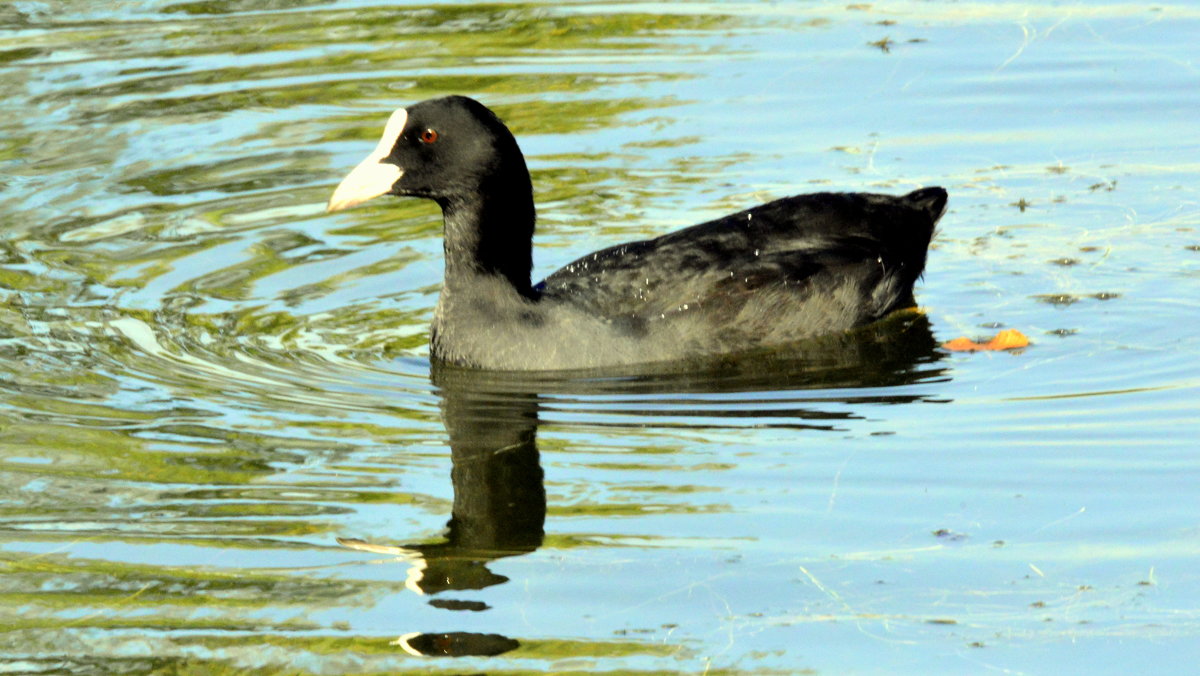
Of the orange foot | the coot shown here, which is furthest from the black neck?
the orange foot

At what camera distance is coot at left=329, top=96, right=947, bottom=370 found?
22.5 ft

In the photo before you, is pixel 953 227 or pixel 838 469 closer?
pixel 838 469

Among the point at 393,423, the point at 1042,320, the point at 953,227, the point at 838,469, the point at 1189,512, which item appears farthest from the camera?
the point at 953,227

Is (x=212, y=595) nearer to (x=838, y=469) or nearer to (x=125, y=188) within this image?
(x=838, y=469)

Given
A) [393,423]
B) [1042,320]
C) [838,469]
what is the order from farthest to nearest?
[1042,320]
[393,423]
[838,469]

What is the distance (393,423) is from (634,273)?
4.50ft

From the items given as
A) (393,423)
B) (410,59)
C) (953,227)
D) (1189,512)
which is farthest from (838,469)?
(410,59)

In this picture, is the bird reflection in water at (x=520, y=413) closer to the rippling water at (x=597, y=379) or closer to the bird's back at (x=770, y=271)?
the rippling water at (x=597, y=379)

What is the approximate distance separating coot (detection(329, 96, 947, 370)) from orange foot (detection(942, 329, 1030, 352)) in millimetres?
605

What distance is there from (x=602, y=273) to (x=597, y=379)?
2.00ft

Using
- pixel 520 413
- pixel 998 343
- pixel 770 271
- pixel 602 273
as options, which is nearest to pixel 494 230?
pixel 602 273

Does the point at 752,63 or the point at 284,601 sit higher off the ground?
the point at 752,63

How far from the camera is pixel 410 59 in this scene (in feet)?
38.7

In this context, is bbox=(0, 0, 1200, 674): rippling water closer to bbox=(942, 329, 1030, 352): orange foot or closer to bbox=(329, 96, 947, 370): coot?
bbox=(942, 329, 1030, 352): orange foot
